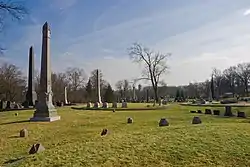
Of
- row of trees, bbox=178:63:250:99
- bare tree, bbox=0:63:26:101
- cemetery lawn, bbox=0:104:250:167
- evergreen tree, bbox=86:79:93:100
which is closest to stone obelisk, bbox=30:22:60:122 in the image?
cemetery lawn, bbox=0:104:250:167

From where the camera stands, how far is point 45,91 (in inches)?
845

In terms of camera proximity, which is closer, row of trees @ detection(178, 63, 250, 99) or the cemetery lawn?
the cemetery lawn

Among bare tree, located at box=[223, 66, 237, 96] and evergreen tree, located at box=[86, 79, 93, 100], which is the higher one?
bare tree, located at box=[223, 66, 237, 96]

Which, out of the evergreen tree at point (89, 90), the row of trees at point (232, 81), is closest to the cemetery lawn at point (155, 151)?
the evergreen tree at point (89, 90)

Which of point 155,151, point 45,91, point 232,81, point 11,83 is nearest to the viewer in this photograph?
point 155,151

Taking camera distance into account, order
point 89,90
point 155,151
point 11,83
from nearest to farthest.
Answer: point 155,151, point 11,83, point 89,90

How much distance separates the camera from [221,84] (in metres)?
112

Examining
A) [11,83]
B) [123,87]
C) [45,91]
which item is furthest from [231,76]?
[45,91]

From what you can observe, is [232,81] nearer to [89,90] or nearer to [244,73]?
[244,73]

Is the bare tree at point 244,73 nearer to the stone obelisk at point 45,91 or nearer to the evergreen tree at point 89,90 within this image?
the evergreen tree at point 89,90

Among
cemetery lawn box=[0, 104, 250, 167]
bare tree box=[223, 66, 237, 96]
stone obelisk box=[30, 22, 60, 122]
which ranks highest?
bare tree box=[223, 66, 237, 96]

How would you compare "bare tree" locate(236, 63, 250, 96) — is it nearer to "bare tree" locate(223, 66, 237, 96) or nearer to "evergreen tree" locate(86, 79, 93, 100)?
"bare tree" locate(223, 66, 237, 96)

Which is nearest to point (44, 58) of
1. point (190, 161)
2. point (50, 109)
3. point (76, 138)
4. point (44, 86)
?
point (44, 86)

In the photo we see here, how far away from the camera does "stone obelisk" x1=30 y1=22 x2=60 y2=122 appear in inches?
803
